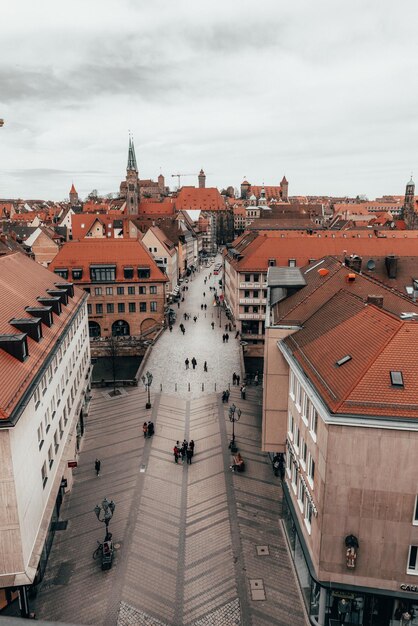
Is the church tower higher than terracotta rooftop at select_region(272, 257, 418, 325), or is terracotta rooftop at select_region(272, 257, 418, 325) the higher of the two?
the church tower

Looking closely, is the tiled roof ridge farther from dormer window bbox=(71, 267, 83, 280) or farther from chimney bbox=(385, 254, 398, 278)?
dormer window bbox=(71, 267, 83, 280)

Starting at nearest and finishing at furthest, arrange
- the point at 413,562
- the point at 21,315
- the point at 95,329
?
the point at 413,562
the point at 21,315
the point at 95,329

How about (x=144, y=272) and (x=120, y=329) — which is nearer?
(x=144, y=272)

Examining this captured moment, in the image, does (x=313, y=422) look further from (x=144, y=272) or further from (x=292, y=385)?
(x=144, y=272)

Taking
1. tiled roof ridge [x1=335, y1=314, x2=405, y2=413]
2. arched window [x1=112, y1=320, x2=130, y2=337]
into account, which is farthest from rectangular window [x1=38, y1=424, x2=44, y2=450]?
arched window [x1=112, y1=320, x2=130, y2=337]

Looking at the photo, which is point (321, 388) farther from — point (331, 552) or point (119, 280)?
point (119, 280)

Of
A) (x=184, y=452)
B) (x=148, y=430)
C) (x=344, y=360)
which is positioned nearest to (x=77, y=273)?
(x=148, y=430)

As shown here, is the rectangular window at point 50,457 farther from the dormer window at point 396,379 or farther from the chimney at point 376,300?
the chimney at point 376,300
